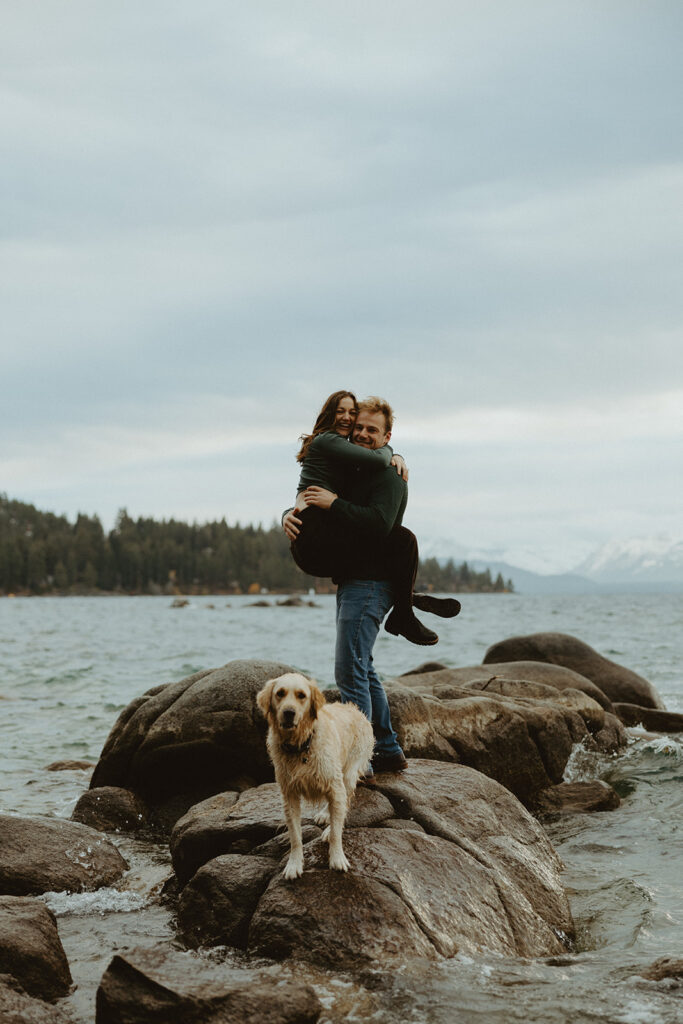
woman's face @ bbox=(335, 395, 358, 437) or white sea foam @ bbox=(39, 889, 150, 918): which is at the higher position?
woman's face @ bbox=(335, 395, 358, 437)

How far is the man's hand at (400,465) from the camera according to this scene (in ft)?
24.9

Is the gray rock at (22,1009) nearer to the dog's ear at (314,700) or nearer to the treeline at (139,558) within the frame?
the dog's ear at (314,700)

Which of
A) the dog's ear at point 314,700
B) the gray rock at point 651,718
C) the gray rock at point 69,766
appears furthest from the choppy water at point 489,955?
the dog's ear at point 314,700

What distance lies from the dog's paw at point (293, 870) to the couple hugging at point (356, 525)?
1418 mm

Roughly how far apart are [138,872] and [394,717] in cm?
352

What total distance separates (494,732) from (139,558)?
166 meters

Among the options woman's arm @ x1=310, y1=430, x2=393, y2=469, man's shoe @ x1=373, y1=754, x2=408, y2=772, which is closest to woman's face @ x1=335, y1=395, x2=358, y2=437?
woman's arm @ x1=310, y1=430, x2=393, y2=469

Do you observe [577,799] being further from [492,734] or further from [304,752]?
[304,752]

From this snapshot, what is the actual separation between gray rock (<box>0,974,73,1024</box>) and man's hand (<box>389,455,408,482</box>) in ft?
15.0

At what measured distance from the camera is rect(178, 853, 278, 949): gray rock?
675cm

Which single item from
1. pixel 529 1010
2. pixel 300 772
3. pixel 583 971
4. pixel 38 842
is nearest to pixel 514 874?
pixel 583 971

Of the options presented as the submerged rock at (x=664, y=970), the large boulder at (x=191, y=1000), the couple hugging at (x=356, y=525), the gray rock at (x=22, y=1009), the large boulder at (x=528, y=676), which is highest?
the couple hugging at (x=356, y=525)

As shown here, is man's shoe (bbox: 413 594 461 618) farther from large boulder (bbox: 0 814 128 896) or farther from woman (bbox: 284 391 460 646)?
large boulder (bbox: 0 814 128 896)

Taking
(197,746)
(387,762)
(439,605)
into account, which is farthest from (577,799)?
(439,605)
